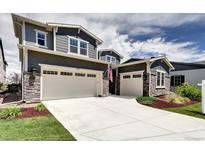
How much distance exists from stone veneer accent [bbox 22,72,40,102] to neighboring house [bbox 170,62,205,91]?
659 inches

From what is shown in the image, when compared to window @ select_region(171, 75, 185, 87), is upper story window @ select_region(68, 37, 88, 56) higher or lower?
higher

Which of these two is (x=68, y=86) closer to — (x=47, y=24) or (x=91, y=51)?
(x=91, y=51)

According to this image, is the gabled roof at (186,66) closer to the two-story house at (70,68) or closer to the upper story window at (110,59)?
the two-story house at (70,68)

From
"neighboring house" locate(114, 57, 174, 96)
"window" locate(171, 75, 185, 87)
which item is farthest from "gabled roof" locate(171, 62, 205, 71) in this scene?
"neighboring house" locate(114, 57, 174, 96)

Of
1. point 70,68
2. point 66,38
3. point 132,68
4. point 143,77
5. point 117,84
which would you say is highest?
point 66,38

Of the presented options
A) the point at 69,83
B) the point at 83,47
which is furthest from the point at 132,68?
the point at 69,83

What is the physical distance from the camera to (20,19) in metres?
10.4

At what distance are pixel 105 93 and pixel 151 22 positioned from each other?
7009 millimetres

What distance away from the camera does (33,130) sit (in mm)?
4137

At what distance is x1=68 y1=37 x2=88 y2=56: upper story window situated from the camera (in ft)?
41.2

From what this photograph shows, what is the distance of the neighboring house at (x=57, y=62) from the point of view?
859 cm

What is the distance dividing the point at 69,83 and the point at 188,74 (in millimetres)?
14925

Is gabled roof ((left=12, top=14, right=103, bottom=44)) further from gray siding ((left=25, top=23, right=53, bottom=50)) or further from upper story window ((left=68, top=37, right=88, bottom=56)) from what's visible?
upper story window ((left=68, top=37, right=88, bottom=56))
